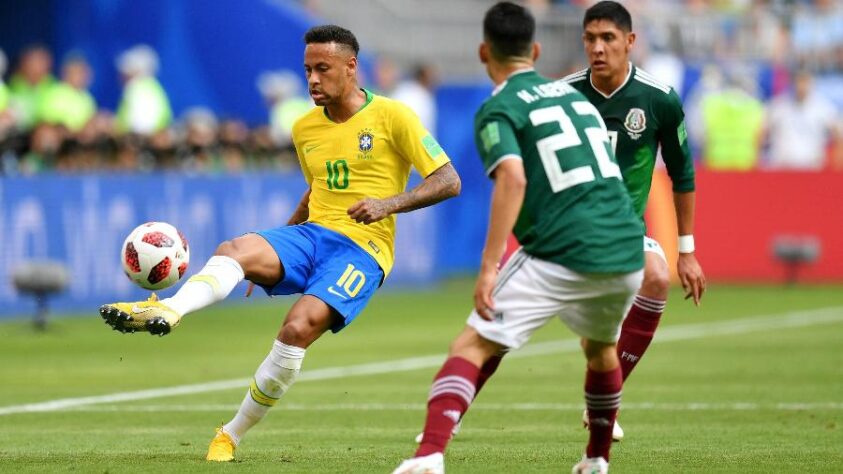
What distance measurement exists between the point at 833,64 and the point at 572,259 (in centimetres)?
2447

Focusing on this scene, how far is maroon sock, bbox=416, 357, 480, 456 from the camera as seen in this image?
24.4 feet

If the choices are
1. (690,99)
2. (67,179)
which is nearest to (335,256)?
(67,179)

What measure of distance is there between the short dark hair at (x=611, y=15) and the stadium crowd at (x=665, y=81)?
10.5 m

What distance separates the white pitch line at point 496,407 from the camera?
1179 centimetres

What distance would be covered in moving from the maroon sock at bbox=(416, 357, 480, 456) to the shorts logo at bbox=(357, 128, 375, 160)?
215 cm

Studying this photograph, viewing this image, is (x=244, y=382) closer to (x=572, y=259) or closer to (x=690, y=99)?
(x=572, y=259)

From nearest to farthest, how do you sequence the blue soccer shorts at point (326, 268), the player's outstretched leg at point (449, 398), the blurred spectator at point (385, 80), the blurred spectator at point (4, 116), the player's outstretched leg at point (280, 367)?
1. the player's outstretched leg at point (449, 398)
2. the player's outstretched leg at point (280, 367)
3. the blue soccer shorts at point (326, 268)
4. the blurred spectator at point (4, 116)
5. the blurred spectator at point (385, 80)

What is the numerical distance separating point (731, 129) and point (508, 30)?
20.4 meters

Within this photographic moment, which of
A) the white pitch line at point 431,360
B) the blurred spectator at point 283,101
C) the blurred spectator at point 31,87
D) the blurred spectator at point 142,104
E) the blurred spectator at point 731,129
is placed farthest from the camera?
the blurred spectator at point 731,129

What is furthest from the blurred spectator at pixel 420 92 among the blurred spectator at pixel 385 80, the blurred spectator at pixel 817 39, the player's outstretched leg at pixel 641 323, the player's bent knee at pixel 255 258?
the player's bent knee at pixel 255 258

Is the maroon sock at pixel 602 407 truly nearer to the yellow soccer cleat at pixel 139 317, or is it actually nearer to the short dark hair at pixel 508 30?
the short dark hair at pixel 508 30

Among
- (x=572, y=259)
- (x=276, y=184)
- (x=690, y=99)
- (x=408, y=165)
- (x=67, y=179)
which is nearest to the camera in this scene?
(x=572, y=259)

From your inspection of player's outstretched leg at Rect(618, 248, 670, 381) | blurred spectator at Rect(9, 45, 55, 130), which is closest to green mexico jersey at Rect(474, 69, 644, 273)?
player's outstretched leg at Rect(618, 248, 670, 381)

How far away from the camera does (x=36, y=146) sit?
1916cm
